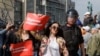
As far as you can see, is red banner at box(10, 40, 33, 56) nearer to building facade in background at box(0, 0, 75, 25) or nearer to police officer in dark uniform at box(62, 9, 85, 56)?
police officer in dark uniform at box(62, 9, 85, 56)

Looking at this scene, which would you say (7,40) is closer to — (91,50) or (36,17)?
(36,17)

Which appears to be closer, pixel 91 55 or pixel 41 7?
pixel 91 55

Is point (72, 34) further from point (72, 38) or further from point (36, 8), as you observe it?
point (36, 8)

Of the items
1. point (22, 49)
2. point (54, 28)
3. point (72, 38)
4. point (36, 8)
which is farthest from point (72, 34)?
point (36, 8)

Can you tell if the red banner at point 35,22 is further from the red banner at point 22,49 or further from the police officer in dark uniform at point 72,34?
the police officer in dark uniform at point 72,34

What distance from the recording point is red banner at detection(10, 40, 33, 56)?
9.83m

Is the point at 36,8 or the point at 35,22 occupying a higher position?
the point at 35,22

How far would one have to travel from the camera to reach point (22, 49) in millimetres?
9875

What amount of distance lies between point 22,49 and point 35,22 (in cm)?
62

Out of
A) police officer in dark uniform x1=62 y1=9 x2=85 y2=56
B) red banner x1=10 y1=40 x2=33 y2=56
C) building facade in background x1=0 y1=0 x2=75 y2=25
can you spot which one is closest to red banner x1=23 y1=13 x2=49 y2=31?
red banner x1=10 y1=40 x2=33 y2=56

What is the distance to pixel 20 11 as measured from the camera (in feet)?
199

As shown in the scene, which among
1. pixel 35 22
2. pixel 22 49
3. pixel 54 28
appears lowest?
pixel 22 49

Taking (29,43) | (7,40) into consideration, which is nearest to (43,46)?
(29,43)

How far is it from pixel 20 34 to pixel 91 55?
7.93ft
